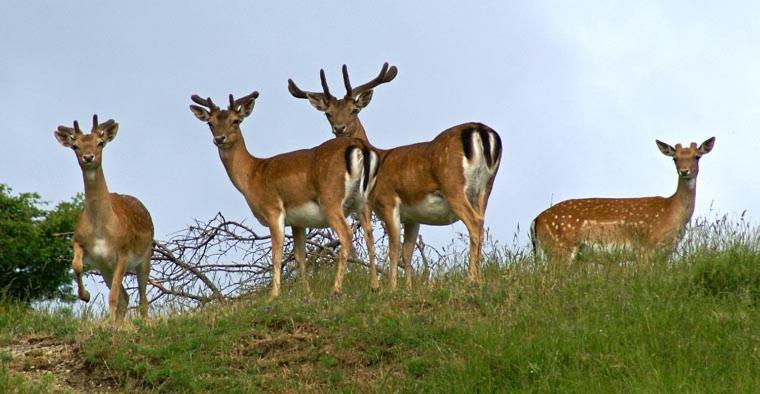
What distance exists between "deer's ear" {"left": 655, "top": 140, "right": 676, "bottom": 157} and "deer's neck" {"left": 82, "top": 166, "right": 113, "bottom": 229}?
239 inches

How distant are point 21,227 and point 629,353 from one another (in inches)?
427

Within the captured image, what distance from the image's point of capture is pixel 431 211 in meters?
12.8

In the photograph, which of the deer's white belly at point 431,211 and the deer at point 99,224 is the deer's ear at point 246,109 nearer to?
the deer at point 99,224

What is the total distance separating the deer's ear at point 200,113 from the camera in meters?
13.7

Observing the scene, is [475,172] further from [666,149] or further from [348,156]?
[666,149]

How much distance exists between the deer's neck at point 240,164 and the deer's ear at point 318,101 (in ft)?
4.57

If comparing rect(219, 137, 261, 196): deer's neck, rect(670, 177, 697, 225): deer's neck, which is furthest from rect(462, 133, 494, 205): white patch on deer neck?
rect(670, 177, 697, 225): deer's neck

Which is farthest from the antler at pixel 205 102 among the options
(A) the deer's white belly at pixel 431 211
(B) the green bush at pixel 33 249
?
(B) the green bush at pixel 33 249

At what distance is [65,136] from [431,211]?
3746mm

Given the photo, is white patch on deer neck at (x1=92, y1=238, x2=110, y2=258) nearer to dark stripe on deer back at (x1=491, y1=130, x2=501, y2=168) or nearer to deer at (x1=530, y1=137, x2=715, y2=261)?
dark stripe on deer back at (x1=491, y1=130, x2=501, y2=168)

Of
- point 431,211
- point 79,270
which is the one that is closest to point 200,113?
point 79,270

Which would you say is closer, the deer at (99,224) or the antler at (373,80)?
the deer at (99,224)

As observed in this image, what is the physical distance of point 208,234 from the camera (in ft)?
50.4

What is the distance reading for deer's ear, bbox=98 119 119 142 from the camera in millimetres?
13031
